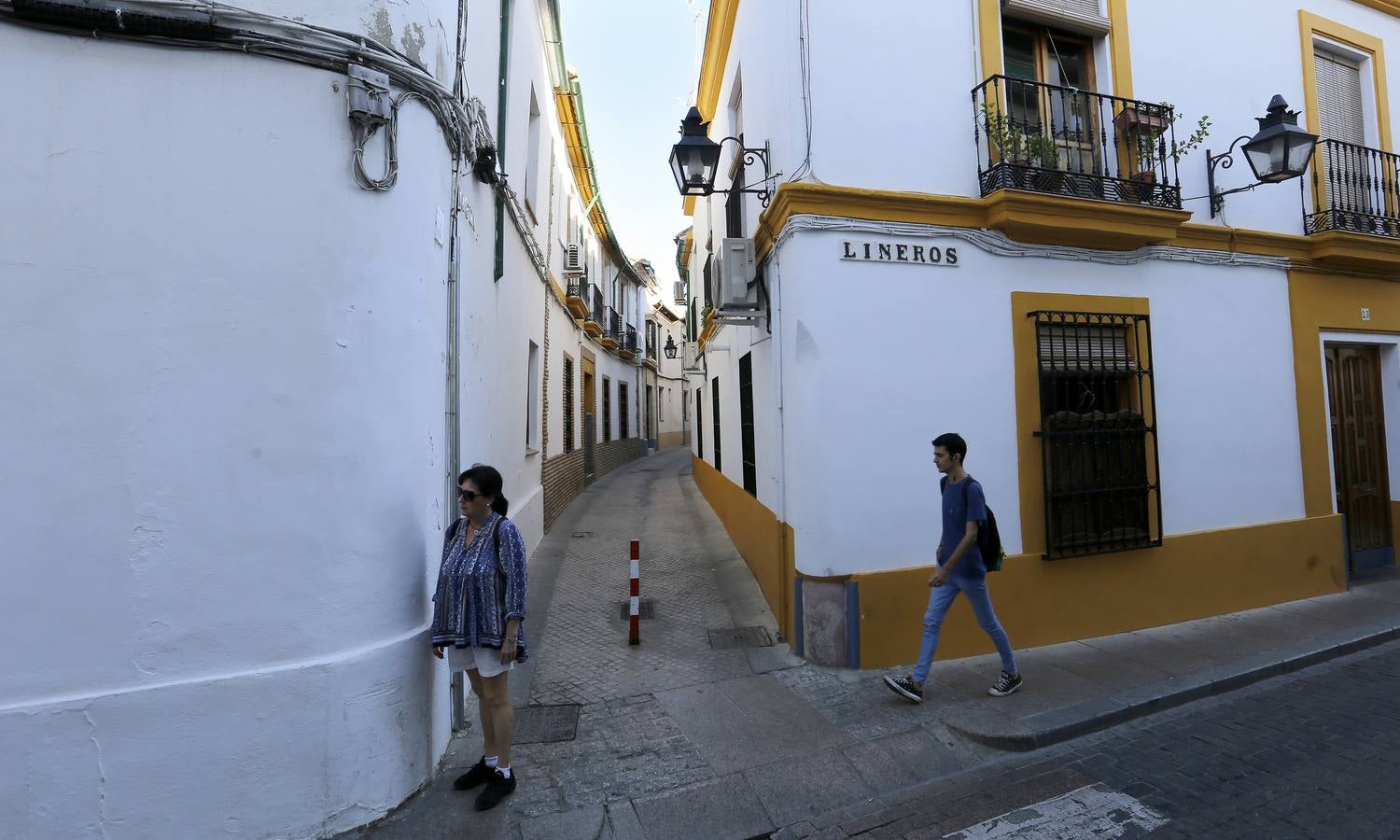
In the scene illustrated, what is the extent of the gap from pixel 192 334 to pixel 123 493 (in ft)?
2.46

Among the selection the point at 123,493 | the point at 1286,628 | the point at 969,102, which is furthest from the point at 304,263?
the point at 1286,628

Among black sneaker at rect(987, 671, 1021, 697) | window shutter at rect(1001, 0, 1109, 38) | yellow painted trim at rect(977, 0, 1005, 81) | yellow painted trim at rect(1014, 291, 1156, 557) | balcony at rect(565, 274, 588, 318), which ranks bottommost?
black sneaker at rect(987, 671, 1021, 697)

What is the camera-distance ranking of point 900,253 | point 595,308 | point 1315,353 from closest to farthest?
point 900,253 → point 1315,353 → point 595,308

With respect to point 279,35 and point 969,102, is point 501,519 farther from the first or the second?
point 969,102

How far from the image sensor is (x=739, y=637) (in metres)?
5.54

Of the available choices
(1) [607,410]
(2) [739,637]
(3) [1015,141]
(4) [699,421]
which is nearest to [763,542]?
(2) [739,637]

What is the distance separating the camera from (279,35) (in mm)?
3016

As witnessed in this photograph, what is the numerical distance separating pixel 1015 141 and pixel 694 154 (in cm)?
270

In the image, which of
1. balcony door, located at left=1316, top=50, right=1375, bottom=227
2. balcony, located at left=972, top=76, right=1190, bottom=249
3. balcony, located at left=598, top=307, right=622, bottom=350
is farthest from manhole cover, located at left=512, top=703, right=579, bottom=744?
balcony, located at left=598, top=307, right=622, bottom=350

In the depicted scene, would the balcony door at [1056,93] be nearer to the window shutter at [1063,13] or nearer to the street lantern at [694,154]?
the window shutter at [1063,13]

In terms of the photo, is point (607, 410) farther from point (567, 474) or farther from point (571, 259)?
point (571, 259)

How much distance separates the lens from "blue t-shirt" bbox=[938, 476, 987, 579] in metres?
4.12

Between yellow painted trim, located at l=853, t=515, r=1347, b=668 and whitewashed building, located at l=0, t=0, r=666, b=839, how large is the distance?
3352mm

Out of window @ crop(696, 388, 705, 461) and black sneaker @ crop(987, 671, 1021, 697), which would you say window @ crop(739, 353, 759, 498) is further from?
window @ crop(696, 388, 705, 461)
